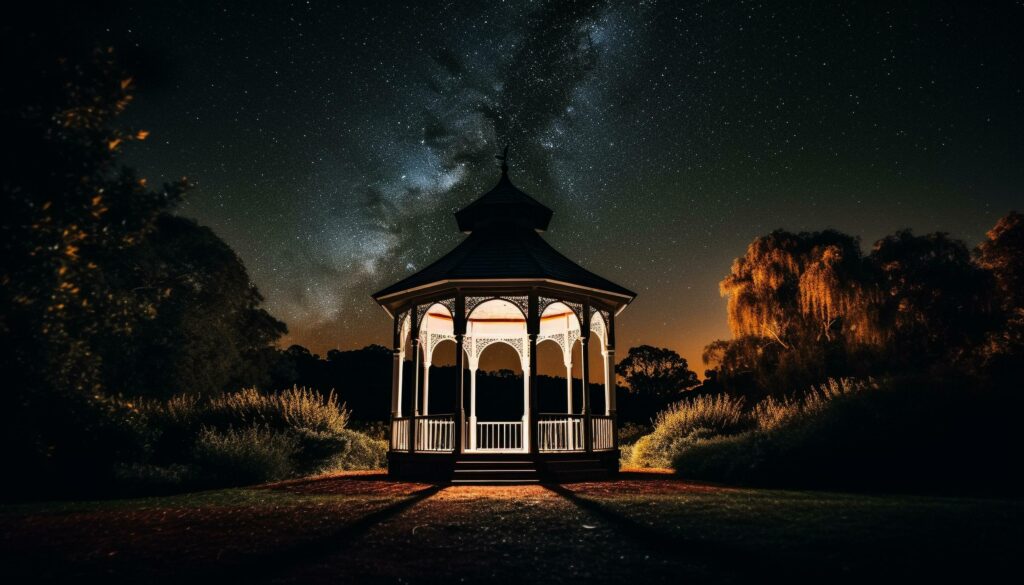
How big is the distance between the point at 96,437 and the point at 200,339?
12.4m

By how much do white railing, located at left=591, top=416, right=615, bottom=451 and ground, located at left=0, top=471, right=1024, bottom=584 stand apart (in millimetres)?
4256

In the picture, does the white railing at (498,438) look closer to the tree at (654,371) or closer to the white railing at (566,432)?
the white railing at (566,432)

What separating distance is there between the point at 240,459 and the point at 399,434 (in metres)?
3.53

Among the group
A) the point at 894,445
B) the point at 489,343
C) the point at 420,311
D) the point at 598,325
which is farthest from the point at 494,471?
the point at 894,445

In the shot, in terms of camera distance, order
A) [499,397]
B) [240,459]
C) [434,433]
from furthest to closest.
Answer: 1. [499,397]
2. [434,433]
3. [240,459]

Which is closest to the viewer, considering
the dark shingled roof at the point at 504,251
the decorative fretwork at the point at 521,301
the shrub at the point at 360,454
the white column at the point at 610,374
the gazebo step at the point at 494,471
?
the gazebo step at the point at 494,471

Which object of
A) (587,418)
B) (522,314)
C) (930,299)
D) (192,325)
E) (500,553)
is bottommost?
(500,553)

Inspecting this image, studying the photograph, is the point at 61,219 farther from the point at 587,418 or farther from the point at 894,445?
the point at 894,445

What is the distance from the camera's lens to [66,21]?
687 centimetres

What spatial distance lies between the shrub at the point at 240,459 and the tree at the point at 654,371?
114 feet

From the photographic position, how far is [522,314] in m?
15.9

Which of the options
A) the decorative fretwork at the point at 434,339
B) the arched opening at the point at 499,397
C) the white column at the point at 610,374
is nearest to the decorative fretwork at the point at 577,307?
the white column at the point at 610,374

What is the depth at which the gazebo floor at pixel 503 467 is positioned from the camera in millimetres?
13719

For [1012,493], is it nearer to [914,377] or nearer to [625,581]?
[914,377]
